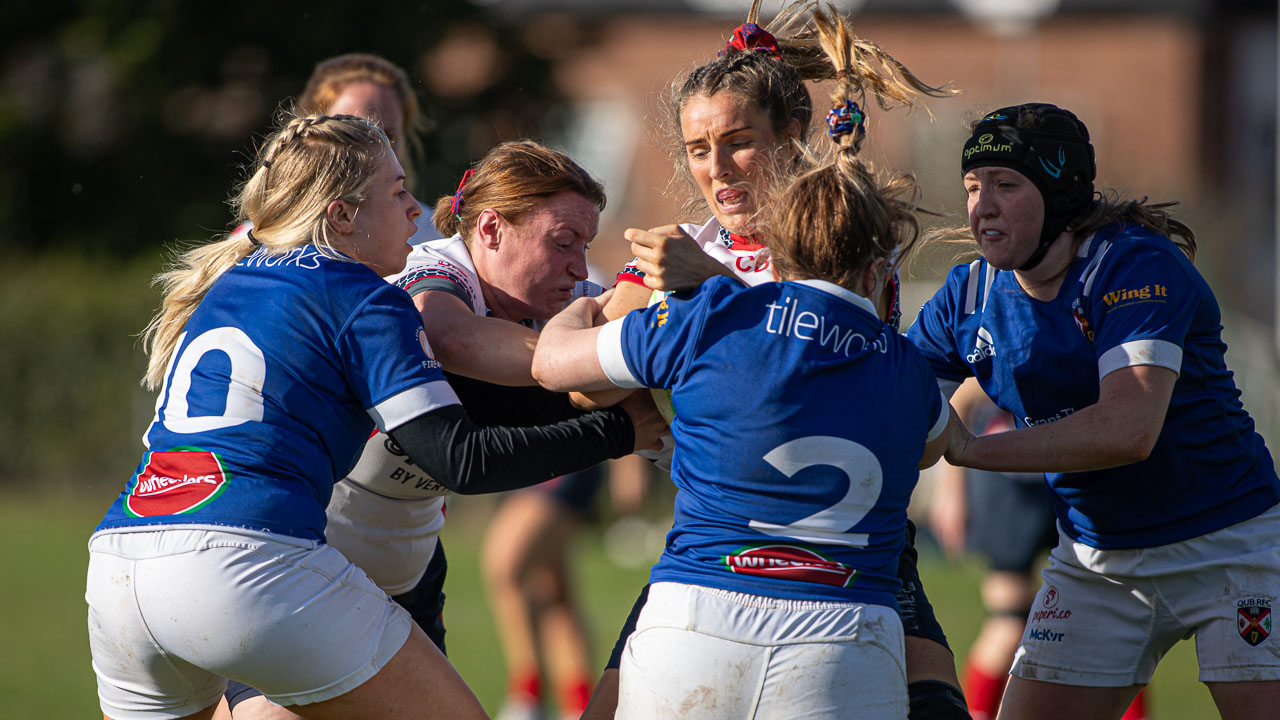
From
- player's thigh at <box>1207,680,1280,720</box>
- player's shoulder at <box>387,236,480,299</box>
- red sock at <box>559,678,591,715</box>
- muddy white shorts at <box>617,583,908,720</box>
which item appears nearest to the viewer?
muddy white shorts at <box>617,583,908,720</box>

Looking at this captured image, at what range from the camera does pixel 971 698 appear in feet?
19.2

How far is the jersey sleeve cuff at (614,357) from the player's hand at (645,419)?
0.37 meters

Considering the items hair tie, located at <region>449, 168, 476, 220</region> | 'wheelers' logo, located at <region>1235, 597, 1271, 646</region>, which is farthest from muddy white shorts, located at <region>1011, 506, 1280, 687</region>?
hair tie, located at <region>449, 168, 476, 220</region>

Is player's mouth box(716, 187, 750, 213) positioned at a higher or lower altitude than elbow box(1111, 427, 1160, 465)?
higher

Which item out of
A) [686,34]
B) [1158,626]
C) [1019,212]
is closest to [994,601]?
[1158,626]

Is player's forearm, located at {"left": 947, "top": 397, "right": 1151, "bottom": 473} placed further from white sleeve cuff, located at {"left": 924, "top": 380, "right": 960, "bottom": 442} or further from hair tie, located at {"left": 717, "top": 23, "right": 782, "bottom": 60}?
hair tie, located at {"left": 717, "top": 23, "right": 782, "bottom": 60}

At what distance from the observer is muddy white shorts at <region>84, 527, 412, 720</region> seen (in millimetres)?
2732

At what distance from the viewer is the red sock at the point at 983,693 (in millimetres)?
5812

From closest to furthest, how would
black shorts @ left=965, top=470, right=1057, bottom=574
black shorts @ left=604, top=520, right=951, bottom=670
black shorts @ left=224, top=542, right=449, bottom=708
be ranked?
black shorts @ left=604, top=520, right=951, bottom=670
black shorts @ left=224, top=542, right=449, bottom=708
black shorts @ left=965, top=470, right=1057, bottom=574

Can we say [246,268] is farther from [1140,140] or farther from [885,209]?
[1140,140]

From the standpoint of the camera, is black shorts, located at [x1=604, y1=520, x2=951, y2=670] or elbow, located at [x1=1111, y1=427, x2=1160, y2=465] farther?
black shorts, located at [x1=604, y1=520, x2=951, y2=670]

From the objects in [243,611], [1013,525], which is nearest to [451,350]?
[243,611]

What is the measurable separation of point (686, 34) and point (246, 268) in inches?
751

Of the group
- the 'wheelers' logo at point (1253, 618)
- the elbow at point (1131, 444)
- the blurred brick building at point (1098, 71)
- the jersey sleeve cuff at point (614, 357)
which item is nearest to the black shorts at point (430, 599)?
the jersey sleeve cuff at point (614, 357)
